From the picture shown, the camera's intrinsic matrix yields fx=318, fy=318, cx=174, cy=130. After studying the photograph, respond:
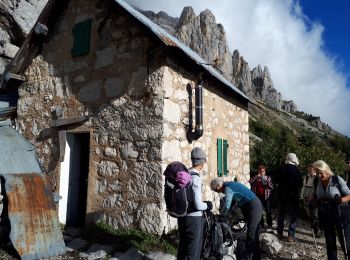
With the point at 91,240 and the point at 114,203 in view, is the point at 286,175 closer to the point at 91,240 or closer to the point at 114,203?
the point at 114,203

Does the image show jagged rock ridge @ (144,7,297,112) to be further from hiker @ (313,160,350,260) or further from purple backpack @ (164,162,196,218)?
purple backpack @ (164,162,196,218)

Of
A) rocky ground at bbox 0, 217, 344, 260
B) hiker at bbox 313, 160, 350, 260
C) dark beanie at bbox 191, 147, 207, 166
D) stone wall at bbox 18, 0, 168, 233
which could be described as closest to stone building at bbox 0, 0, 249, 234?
stone wall at bbox 18, 0, 168, 233

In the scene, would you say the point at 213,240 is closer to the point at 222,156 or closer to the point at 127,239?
the point at 127,239

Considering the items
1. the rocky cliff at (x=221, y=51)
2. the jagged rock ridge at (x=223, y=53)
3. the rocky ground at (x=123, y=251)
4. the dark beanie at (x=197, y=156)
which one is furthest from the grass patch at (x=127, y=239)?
the jagged rock ridge at (x=223, y=53)

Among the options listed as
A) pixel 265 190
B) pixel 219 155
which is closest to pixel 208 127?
pixel 219 155

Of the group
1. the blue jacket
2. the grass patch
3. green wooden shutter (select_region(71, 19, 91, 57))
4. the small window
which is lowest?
the grass patch

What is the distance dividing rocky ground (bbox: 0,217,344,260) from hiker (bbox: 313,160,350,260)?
78 centimetres

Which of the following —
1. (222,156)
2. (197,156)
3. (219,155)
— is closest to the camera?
(197,156)

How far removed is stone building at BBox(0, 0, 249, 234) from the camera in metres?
5.49

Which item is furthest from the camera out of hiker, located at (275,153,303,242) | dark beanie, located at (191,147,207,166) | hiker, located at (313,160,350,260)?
hiker, located at (275,153,303,242)

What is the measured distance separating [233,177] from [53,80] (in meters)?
5.03

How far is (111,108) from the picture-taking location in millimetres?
5906

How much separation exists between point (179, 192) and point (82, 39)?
4456mm

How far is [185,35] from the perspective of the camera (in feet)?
213
